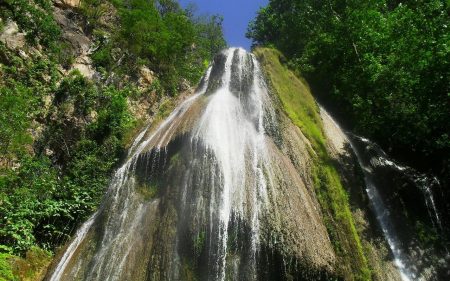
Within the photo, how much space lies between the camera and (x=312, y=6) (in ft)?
78.1

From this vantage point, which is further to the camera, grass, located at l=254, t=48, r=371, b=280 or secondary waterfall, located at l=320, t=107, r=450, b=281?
secondary waterfall, located at l=320, t=107, r=450, b=281

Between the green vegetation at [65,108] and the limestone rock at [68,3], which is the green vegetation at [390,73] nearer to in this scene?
the green vegetation at [65,108]

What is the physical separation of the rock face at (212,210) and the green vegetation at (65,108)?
106 centimetres

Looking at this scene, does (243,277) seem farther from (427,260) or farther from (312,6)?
(312,6)

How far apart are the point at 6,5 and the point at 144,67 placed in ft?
22.2

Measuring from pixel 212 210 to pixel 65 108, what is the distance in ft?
31.9

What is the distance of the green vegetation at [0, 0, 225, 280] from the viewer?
1195cm

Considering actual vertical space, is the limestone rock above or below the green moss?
above

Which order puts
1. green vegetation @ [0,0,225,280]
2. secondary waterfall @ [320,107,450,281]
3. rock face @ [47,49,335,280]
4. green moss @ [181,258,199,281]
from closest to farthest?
green moss @ [181,258,199,281]
rock face @ [47,49,335,280]
secondary waterfall @ [320,107,450,281]
green vegetation @ [0,0,225,280]

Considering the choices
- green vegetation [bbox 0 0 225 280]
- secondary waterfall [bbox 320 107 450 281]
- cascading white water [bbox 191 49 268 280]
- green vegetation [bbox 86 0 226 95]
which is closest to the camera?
cascading white water [bbox 191 49 268 280]

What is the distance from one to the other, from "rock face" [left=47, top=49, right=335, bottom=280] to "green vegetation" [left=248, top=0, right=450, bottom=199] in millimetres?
3959

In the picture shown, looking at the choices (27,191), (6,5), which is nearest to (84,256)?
(27,191)

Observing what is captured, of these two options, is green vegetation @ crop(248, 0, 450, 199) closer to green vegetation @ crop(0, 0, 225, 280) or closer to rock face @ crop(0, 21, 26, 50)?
green vegetation @ crop(0, 0, 225, 280)

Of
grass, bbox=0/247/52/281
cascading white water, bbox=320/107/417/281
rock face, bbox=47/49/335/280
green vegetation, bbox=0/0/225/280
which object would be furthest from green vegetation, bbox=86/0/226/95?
cascading white water, bbox=320/107/417/281
